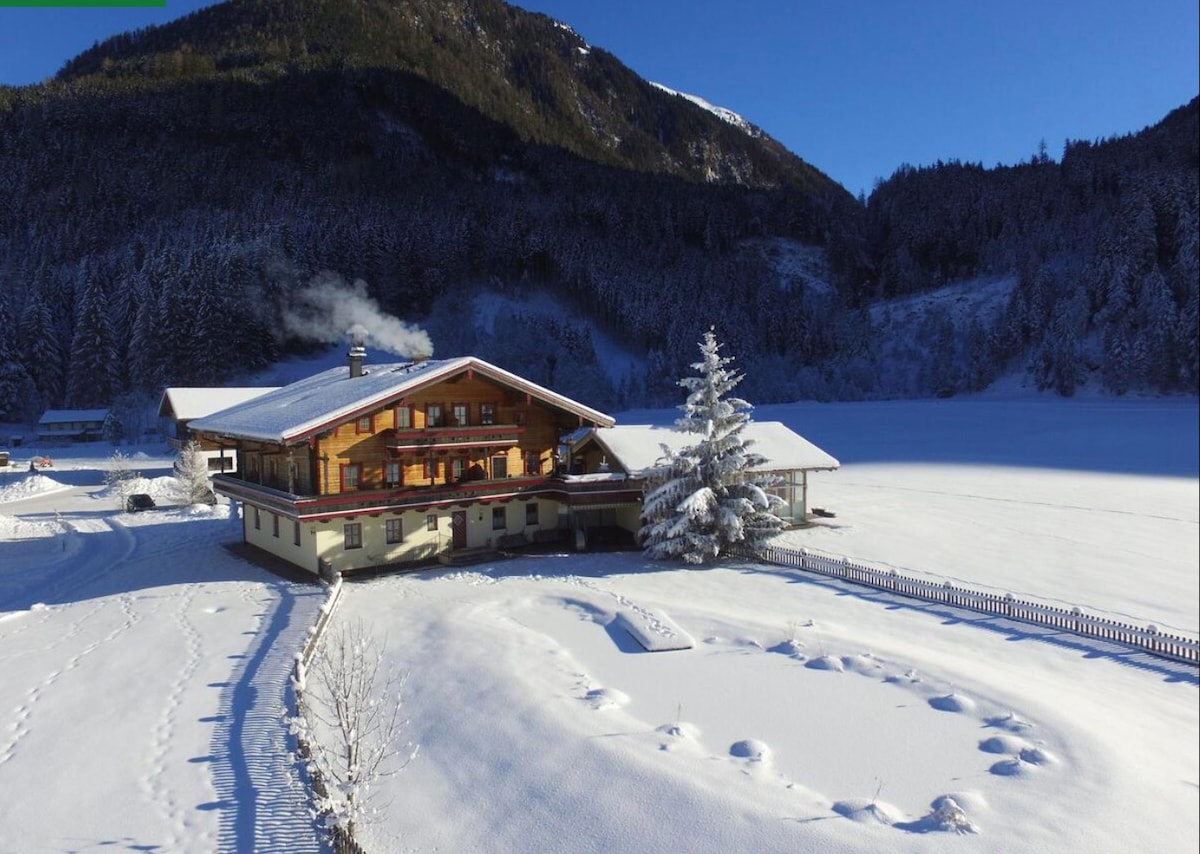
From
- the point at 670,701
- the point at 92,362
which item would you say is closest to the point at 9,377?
the point at 92,362

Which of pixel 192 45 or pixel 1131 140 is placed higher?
pixel 192 45

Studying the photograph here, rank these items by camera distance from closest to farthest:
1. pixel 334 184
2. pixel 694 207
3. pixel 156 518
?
1. pixel 156 518
2. pixel 334 184
3. pixel 694 207

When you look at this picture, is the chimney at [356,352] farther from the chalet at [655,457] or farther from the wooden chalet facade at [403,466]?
the chalet at [655,457]

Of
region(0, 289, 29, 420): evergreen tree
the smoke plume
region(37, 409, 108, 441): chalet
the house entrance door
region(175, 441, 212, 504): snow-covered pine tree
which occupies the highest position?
the smoke plume

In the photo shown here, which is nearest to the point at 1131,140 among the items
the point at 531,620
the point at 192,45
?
the point at 531,620

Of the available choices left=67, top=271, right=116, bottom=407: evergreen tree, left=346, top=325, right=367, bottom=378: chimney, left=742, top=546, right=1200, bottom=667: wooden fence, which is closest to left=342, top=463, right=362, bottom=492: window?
left=346, top=325, right=367, bottom=378: chimney

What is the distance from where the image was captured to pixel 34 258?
111 metres

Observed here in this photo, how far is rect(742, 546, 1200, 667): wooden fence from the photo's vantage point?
54.4ft

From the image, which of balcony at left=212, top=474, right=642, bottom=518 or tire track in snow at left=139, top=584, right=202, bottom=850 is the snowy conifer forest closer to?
balcony at left=212, top=474, right=642, bottom=518

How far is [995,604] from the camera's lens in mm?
20203

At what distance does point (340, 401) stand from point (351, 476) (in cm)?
263

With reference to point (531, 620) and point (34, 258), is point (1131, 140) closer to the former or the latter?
point (531, 620)

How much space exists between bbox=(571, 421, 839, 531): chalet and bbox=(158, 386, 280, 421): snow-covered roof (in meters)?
23.7

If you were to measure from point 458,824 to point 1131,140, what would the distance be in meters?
137
